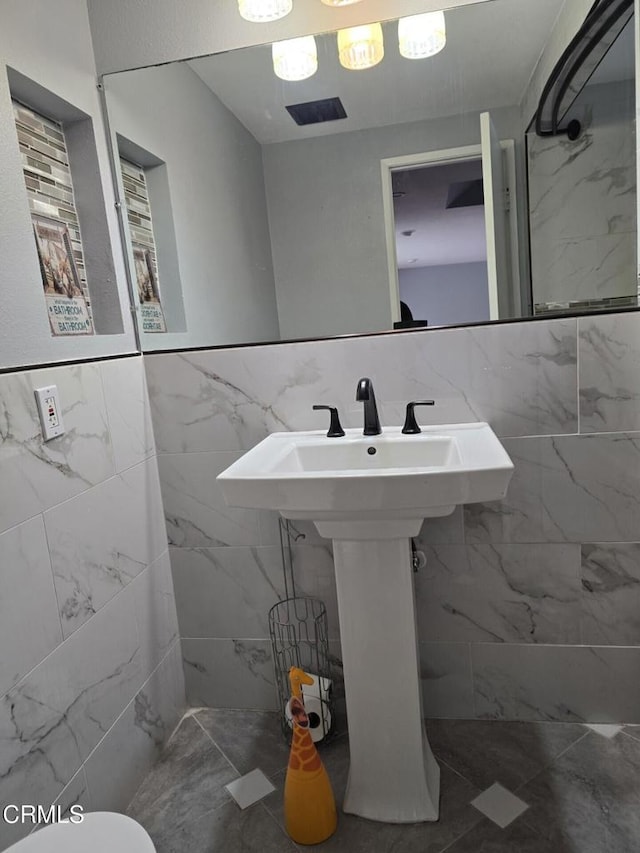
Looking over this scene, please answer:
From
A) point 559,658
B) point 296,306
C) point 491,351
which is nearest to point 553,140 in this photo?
point 491,351

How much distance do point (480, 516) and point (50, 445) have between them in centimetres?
112

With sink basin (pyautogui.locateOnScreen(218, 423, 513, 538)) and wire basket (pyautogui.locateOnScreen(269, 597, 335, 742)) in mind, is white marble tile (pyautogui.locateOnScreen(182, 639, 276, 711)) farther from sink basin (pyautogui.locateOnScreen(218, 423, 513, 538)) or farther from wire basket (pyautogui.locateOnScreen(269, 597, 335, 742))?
sink basin (pyautogui.locateOnScreen(218, 423, 513, 538))

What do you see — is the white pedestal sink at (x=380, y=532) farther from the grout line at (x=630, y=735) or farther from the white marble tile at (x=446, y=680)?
the grout line at (x=630, y=735)

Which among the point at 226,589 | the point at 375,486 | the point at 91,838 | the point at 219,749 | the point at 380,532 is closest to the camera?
the point at 91,838

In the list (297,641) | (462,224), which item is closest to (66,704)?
(297,641)

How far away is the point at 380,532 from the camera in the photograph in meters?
1.25

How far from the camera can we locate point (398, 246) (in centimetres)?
156

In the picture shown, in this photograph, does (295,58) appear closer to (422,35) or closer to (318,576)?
(422,35)

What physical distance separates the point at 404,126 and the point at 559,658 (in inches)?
60.1

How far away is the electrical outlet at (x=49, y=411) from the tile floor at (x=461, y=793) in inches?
39.4

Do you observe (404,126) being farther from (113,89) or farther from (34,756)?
(34,756)

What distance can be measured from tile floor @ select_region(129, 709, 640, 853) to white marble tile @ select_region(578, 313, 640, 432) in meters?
0.88

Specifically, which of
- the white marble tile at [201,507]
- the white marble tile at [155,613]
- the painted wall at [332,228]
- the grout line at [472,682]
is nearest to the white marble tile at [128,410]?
the white marble tile at [201,507]

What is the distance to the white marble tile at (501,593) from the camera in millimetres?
1597
